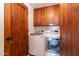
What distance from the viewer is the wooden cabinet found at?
107cm

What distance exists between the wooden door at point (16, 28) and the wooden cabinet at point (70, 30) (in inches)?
16.4

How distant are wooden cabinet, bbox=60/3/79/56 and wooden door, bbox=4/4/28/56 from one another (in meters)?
0.42

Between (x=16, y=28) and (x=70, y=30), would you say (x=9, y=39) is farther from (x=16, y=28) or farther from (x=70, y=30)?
(x=70, y=30)

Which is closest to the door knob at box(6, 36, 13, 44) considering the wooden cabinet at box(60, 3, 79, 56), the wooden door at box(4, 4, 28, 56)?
the wooden door at box(4, 4, 28, 56)

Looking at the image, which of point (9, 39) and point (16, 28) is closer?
point (9, 39)

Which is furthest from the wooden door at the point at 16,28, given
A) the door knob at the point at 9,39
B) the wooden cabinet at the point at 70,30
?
the wooden cabinet at the point at 70,30

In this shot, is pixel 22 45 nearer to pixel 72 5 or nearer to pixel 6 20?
pixel 6 20

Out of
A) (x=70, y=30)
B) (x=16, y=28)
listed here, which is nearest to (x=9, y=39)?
(x=16, y=28)

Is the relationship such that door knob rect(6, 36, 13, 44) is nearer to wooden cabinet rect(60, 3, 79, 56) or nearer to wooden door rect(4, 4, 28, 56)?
wooden door rect(4, 4, 28, 56)

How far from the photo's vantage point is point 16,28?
3.97ft

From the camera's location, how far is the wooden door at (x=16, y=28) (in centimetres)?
110

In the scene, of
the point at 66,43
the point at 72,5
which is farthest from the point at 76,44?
the point at 72,5

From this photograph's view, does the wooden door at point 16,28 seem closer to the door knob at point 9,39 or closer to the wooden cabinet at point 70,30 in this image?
the door knob at point 9,39

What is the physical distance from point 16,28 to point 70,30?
0.56m
